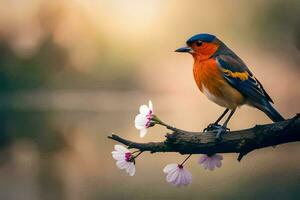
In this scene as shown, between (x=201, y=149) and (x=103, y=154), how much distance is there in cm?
364

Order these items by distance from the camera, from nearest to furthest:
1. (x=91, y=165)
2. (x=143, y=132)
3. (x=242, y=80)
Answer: (x=143, y=132), (x=242, y=80), (x=91, y=165)

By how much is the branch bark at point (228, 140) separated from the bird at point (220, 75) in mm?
94

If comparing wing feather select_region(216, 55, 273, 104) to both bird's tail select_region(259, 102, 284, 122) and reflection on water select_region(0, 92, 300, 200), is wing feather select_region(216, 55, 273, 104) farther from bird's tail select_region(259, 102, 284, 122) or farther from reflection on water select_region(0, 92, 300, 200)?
reflection on water select_region(0, 92, 300, 200)

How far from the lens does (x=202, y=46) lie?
2.77 ft

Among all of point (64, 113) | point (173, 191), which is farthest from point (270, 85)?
point (64, 113)

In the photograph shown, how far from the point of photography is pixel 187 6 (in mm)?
3512

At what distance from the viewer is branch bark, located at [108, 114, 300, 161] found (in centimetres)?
72

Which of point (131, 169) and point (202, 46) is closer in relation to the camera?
point (131, 169)

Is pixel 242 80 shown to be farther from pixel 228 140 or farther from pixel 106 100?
pixel 106 100

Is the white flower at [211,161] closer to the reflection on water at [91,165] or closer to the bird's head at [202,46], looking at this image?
the bird's head at [202,46]

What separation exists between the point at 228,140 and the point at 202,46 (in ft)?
0.48

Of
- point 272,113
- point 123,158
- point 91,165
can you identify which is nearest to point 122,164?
point 123,158

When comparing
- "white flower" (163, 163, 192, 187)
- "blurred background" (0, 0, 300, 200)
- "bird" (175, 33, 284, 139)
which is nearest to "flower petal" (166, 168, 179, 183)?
"white flower" (163, 163, 192, 187)

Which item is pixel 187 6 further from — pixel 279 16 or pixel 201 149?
pixel 201 149
